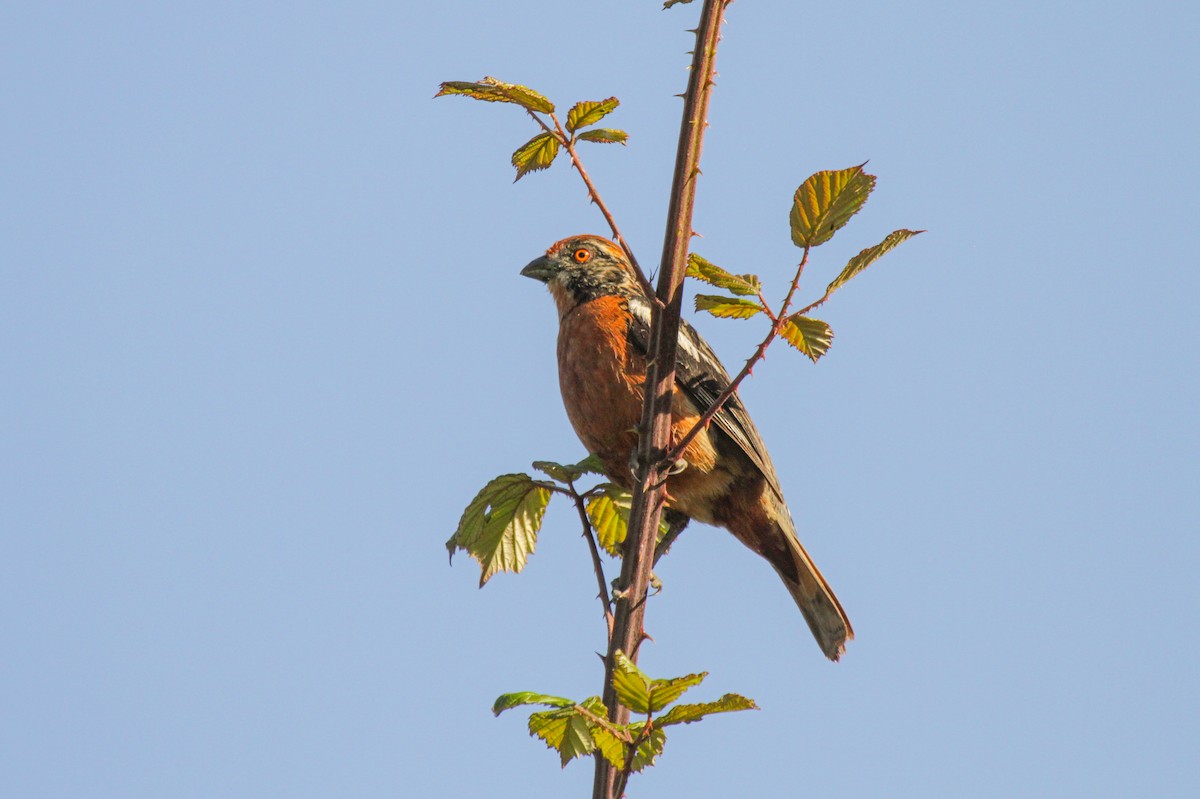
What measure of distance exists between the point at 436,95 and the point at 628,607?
4.15 ft

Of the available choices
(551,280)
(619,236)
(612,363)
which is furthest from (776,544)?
(619,236)

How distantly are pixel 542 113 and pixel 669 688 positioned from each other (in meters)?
1.37

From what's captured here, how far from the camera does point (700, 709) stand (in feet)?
8.14

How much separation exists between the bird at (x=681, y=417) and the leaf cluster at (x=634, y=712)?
2.63 m

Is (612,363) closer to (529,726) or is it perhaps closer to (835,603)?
(835,603)

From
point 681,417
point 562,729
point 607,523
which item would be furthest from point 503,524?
point 681,417

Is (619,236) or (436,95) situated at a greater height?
(436,95)

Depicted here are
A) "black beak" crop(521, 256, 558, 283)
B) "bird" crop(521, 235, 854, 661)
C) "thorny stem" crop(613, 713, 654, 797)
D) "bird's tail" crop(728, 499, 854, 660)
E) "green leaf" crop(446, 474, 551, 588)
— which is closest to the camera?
"thorny stem" crop(613, 713, 654, 797)

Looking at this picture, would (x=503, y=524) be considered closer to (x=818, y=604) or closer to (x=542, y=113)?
(x=542, y=113)

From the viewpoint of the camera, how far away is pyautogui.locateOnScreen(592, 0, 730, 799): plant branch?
8.52 feet

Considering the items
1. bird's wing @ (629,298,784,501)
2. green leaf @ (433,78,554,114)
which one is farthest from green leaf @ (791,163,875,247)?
bird's wing @ (629,298,784,501)

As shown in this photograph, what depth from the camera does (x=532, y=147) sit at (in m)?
3.06

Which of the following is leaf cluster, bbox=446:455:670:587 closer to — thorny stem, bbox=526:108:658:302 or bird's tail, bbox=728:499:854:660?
thorny stem, bbox=526:108:658:302

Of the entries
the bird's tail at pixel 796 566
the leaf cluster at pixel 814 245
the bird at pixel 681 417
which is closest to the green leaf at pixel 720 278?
the leaf cluster at pixel 814 245
